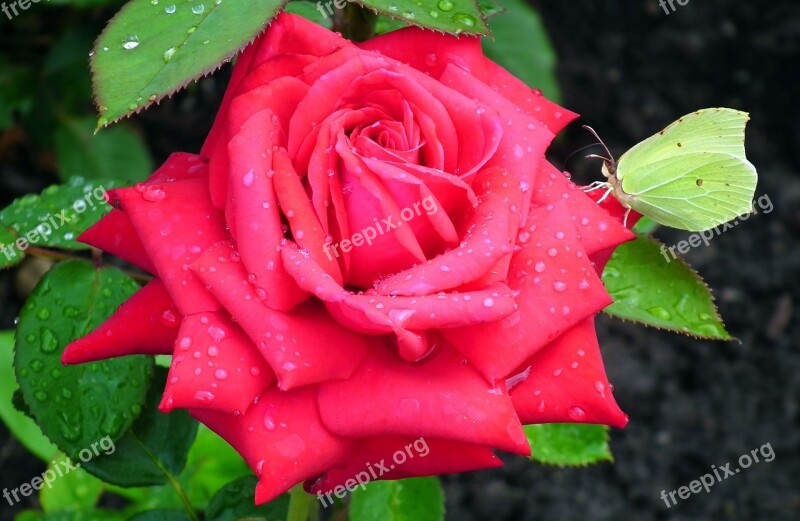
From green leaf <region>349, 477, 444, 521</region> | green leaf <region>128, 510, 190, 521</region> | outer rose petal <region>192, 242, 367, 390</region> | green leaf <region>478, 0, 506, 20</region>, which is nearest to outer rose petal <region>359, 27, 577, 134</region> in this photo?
green leaf <region>478, 0, 506, 20</region>

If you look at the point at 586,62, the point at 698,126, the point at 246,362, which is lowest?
the point at 586,62

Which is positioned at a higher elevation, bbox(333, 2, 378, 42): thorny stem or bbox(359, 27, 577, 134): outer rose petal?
bbox(359, 27, 577, 134): outer rose petal

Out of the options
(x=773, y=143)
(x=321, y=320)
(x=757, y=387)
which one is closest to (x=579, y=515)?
(x=757, y=387)

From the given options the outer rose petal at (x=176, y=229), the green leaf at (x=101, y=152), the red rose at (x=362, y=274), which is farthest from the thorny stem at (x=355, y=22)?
the green leaf at (x=101, y=152)

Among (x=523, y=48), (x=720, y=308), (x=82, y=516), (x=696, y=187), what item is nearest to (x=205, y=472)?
(x=82, y=516)

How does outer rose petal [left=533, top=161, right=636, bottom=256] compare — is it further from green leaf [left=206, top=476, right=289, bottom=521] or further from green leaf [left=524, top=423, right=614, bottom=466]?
green leaf [left=206, top=476, right=289, bottom=521]

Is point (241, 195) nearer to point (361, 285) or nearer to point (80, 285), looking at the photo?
point (361, 285)
